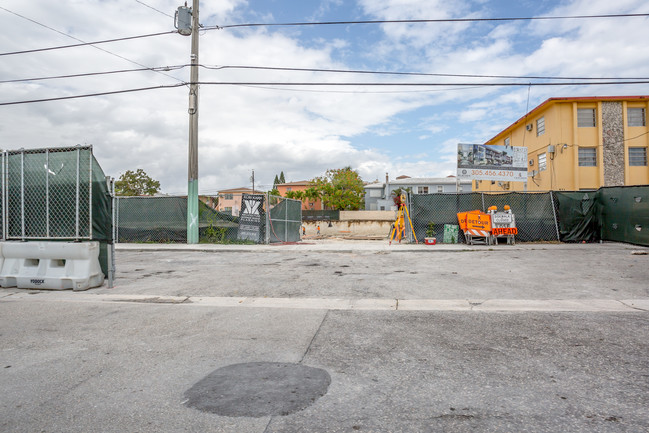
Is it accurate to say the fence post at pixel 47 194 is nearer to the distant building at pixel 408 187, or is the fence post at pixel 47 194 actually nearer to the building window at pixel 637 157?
the building window at pixel 637 157

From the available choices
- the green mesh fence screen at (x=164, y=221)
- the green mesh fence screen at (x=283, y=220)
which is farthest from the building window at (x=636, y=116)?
the green mesh fence screen at (x=164, y=221)

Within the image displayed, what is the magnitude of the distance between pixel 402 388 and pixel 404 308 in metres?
2.74

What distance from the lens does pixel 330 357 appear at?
3590mm

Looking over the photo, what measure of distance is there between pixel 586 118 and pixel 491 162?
9128mm

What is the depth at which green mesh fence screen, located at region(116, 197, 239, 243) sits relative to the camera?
58.2 feet

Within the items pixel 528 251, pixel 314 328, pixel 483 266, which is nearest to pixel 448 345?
pixel 314 328

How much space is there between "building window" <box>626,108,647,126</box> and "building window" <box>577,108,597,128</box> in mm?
2315

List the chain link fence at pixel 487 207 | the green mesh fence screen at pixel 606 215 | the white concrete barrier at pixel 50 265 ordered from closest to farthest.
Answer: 1. the white concrete barrier at pixel 50 265
2. the green mesh fence screen at pixel 606 215
3. the chain link fence at pixel 487 207

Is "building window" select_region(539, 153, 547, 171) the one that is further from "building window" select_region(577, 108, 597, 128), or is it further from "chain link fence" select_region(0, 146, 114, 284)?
"chain link fence" select_region(0, 146, 114, 284)

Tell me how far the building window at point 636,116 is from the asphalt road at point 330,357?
22.9 m

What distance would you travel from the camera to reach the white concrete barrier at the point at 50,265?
7.04 meters

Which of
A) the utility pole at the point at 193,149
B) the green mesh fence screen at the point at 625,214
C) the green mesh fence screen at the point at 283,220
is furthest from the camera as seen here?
the green mesh fence screen at the point at 283,220

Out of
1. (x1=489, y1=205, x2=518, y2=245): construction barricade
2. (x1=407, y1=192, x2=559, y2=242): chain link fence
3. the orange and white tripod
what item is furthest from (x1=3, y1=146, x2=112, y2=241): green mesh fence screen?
(x1=489, y1=205, x2=518, y2=245): construction barricade

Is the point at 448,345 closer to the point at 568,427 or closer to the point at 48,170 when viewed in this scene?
the point at 568,427
